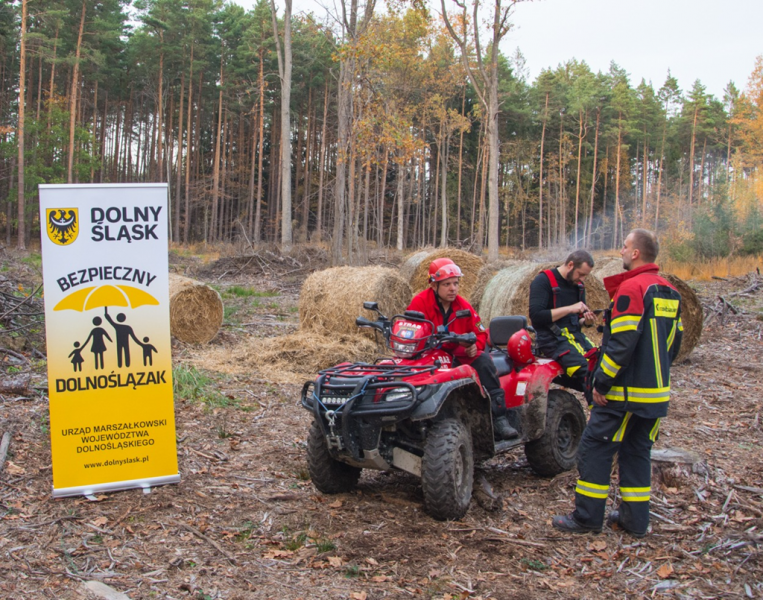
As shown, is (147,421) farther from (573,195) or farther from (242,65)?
(573,195)

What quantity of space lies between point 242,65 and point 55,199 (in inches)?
1516

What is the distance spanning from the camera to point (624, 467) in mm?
4246

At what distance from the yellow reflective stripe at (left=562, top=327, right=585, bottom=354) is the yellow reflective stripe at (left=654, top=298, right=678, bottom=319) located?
1.32 m

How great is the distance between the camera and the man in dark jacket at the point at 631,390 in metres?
4.04

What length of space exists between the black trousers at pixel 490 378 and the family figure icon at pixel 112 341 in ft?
7.44

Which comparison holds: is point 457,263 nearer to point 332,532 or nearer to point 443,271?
point 443,271

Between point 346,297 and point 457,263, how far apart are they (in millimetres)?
4869

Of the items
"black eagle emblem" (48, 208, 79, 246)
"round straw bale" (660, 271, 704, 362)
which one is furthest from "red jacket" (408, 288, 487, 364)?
"round straw bale" (660, 271, 704, 362)

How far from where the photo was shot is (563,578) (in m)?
3.61

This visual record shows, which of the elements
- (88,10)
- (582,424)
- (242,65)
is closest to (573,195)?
(242,65)

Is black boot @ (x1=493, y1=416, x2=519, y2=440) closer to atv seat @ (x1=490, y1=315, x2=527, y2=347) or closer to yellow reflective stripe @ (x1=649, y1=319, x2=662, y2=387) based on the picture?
atv seat @ (x1=490, y1=315, x2=527, y2=347)

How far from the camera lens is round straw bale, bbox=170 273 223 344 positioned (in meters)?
10.1

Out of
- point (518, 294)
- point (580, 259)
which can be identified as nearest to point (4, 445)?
point (580, 259)

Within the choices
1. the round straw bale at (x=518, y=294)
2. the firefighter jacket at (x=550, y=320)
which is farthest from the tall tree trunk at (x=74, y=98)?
the firefighter jacket at (x=550, y=320)
